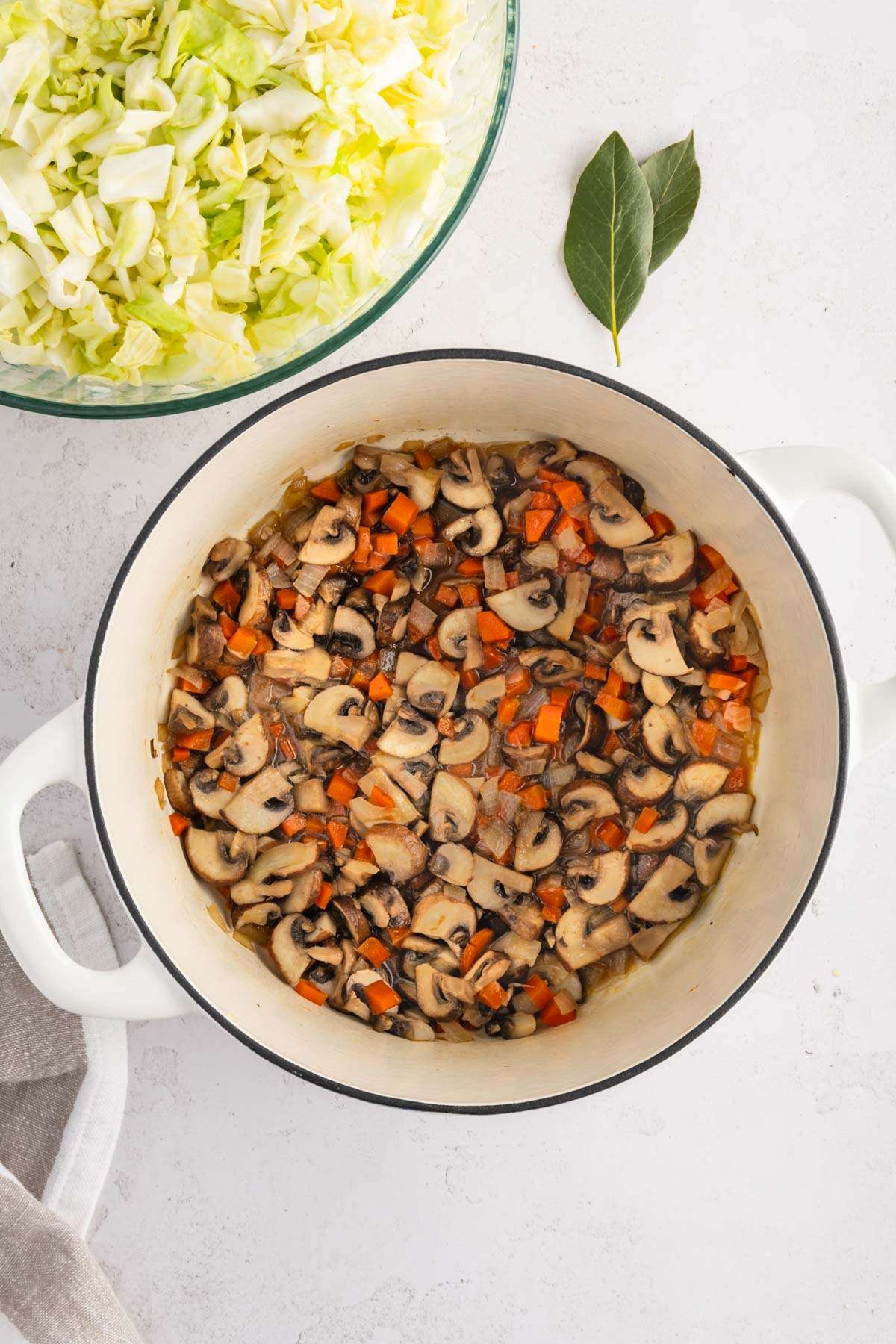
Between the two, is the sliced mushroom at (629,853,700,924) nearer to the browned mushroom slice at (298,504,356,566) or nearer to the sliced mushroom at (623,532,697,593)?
the sliced mushroom at (623,532,697,593)

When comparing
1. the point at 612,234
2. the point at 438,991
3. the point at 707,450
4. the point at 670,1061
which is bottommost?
the point at 670,1061

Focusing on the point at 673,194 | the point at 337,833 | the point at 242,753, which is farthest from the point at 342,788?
the point at 673,194

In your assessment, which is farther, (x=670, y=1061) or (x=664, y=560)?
(x=670, y=1061)

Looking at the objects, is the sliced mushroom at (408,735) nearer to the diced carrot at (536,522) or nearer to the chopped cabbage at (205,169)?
the diced carrot at (536,522)

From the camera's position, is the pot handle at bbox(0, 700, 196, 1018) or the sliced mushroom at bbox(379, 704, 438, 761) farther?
the sliced mushroom at bbox(379, 704, 438, 761)

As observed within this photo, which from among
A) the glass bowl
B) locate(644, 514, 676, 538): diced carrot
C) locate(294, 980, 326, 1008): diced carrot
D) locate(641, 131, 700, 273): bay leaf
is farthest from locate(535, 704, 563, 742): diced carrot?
locate(641, 131, 700, 273): bay leaf

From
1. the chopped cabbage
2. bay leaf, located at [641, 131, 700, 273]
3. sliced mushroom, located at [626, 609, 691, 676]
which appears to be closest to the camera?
the chopped cabbage

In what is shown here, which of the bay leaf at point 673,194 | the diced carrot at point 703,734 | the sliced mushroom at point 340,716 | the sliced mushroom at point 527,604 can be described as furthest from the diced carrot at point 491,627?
the bay leaf at point 673,194

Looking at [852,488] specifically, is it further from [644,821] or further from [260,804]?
[260,804]
